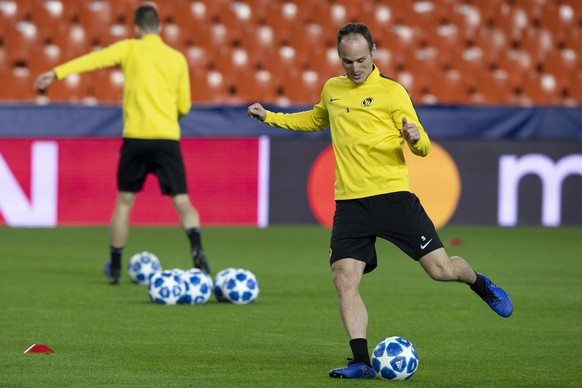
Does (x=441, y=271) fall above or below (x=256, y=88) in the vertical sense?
below

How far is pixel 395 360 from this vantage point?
586cm

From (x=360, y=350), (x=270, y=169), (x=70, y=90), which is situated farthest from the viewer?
(x=70, y=90)

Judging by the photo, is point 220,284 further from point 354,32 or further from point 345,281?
point 354,32

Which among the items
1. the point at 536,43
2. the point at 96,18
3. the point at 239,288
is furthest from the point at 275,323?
the point at 536,43

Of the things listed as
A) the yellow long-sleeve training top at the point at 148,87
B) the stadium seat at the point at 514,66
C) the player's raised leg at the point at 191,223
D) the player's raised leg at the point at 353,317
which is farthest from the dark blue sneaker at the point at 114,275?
the stadium seat at the point at 514,66

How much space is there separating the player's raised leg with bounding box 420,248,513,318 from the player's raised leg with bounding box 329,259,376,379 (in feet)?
1.21

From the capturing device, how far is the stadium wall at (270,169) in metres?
15.7

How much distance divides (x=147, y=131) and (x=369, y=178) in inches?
169

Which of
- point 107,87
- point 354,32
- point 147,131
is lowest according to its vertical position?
point 147,131

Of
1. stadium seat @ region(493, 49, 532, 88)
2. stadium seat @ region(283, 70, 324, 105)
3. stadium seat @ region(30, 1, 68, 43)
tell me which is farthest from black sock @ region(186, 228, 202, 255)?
stadium seat @ region(493, 49, 532, 88)

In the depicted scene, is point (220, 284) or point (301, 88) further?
point (301, 88)

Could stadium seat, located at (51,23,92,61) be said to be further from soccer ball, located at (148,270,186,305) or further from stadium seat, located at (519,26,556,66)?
soccer ball, located at (148,270,186,305)

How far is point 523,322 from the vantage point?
26.9ft

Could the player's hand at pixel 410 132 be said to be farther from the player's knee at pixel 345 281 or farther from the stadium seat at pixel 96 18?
the stadium seat at pixel 96 18
